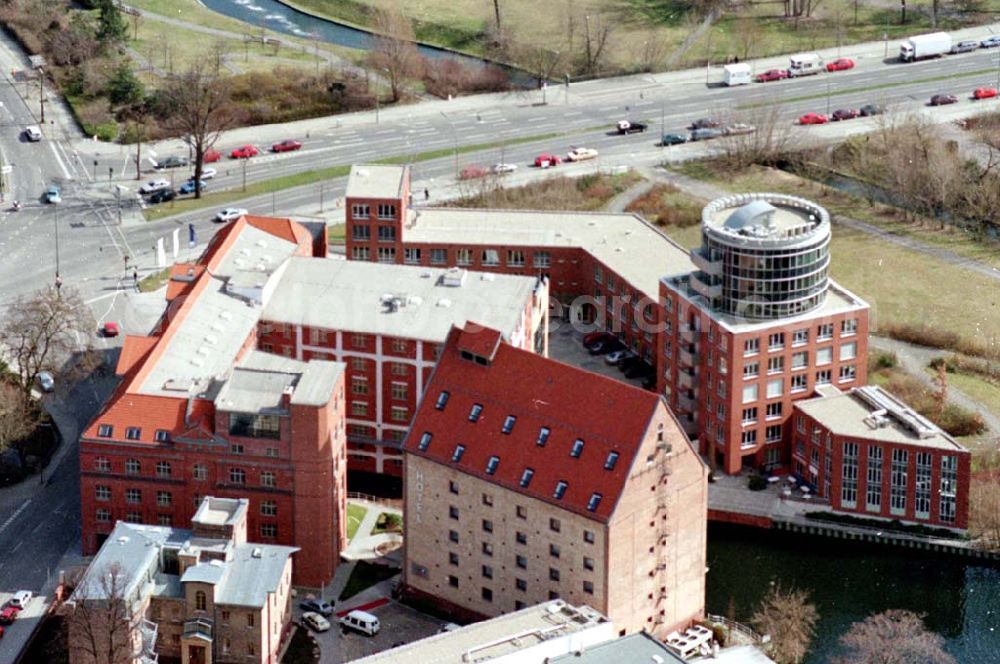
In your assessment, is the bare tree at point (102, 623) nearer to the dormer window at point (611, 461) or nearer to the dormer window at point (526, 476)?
the dormer window at point (526, 476)

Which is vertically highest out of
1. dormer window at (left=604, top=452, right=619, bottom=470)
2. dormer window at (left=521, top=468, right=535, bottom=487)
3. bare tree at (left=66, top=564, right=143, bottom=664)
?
dormer window at (left=604, top=452, right=619, bottom=470)

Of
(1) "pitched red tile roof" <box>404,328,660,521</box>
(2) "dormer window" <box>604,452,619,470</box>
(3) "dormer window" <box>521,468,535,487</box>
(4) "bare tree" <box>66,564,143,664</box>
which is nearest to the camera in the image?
(4) "bare tree" <box>66,564,143,664</box>

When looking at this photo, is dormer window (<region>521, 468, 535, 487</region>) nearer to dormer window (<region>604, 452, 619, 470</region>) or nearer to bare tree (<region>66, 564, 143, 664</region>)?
dormer window (<region>604, 452, 619, 470</region>)

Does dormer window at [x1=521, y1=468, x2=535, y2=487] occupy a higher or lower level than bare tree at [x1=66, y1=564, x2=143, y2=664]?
higher

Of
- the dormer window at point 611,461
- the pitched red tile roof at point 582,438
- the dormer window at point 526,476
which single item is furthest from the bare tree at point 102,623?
the dormer window at point 611,461

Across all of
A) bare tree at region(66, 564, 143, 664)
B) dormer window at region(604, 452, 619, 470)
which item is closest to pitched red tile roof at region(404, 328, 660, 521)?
dormer window at region(604, 452, 619, 470)

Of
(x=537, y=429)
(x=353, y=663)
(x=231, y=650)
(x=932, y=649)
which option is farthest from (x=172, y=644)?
(x=932, y=649)
